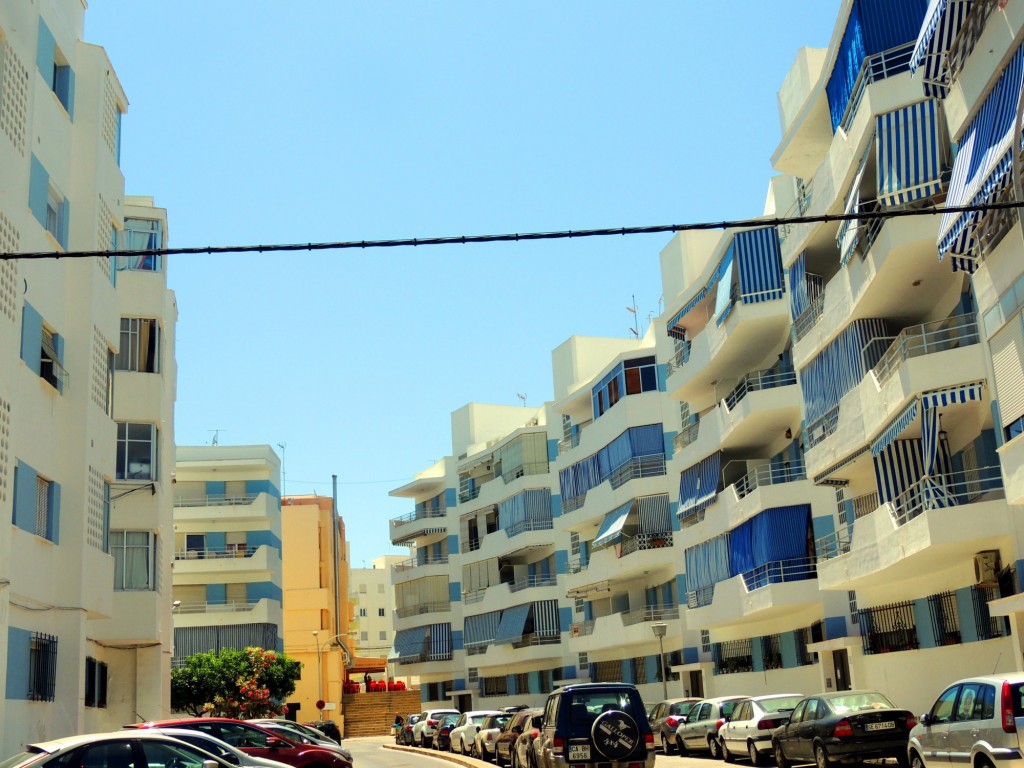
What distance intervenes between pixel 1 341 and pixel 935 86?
16.1m

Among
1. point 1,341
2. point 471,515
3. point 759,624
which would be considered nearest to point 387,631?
point 471,515

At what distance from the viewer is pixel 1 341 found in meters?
20.8

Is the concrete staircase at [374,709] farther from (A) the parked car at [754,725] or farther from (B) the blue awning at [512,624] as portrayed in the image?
(A) the parked car at [754,725]

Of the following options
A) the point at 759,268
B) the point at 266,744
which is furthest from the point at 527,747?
the point at 759,268

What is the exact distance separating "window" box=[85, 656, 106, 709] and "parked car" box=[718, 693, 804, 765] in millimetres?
13711

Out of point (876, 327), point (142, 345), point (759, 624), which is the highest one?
point (142, 345)

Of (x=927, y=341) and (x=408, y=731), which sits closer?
(x=927, y=341)

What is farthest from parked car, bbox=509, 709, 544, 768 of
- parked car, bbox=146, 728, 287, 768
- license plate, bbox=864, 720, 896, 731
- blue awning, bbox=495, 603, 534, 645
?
blue awning, bbox=495, 603, 534, 645

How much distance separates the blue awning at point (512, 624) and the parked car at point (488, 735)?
21.6 m

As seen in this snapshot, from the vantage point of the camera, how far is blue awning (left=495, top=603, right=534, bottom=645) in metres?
60.9

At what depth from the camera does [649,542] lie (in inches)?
1841

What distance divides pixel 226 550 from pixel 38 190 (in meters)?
44.1

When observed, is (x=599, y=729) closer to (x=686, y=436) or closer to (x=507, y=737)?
(x=507, y=737)

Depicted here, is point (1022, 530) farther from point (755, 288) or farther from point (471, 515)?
point (471, 515)
